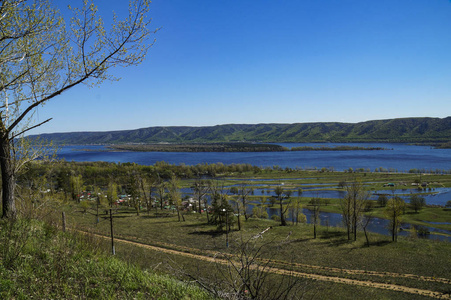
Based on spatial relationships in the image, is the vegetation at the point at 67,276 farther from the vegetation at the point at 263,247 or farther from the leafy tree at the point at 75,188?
the leafy tree at the point at 75,188

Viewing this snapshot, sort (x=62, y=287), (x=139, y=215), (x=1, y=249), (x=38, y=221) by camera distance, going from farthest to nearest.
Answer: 1. (x=139, y=215)
2. (x=38, y=221)
3. (x=1, y=249)
4. (x=62, y=287)

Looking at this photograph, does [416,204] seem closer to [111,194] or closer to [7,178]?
[111,194]

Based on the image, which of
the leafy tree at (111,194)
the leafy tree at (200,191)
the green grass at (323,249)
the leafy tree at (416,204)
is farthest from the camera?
the leafy tree at (416,204)

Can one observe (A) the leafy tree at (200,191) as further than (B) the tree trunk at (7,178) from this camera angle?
Yes

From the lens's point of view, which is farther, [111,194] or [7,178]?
[111,194]

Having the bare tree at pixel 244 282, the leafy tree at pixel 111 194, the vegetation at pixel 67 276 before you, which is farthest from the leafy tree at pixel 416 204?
the vegetation at pixel 67 276

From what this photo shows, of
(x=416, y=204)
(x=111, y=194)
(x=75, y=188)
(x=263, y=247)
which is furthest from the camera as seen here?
(x=416, y=204)

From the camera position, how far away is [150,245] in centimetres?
2400

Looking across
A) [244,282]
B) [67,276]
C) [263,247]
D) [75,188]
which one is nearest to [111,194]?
[75,188]

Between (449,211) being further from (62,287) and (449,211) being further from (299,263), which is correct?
(62,287)

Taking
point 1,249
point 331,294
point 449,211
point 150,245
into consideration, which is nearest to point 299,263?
point 331,294

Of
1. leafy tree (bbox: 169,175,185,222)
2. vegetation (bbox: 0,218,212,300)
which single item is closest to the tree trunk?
vegetation (bbox: 0,218,212,300)

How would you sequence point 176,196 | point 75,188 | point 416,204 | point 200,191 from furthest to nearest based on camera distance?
point 416,204 < point 75,188 < point 200,191 < point 176,196

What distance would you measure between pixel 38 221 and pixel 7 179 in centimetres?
137
